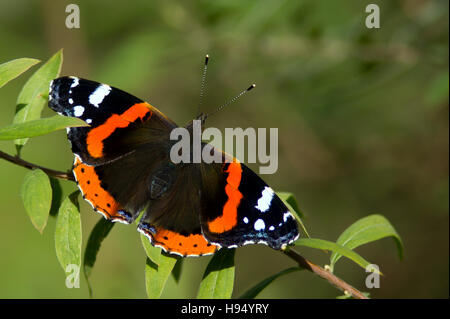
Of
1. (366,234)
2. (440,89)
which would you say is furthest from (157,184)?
(440,89)

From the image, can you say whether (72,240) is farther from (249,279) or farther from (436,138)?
(249,279)

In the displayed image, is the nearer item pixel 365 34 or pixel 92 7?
pixel 365 34

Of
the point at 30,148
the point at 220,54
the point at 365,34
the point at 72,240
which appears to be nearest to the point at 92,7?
the point at 30,148

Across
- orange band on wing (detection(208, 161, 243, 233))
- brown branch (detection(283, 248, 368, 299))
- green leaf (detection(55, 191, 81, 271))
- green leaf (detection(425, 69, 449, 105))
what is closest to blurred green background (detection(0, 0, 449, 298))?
green leaf (detection(425, 69, 449, 105))

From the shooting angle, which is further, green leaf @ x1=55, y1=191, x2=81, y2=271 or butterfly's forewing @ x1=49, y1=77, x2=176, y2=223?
butterfly's forewing @ x1=49, y1=77, x2=176, y2=223

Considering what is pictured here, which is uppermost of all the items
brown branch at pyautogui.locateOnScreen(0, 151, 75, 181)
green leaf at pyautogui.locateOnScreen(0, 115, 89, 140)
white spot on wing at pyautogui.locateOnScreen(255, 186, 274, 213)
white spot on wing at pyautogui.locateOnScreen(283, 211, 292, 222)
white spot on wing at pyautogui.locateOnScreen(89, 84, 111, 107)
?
white spot on wing at pyautogui.locateOnScreen(89, 84, 111, 107)

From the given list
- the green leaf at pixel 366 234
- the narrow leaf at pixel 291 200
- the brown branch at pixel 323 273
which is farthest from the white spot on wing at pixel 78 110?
the green leaf at pixel 366 234

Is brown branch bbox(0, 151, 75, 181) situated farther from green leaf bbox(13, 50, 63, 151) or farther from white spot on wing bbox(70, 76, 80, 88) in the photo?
white spot on wing bbox(70, 76, 80, 88)
